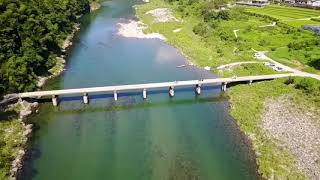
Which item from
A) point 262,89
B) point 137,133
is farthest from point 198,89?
point 137,133

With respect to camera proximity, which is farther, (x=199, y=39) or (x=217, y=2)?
(x=217, y=2)

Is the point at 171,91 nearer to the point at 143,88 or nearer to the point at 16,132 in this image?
the point at 143,88

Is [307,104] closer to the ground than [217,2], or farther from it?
closer to the ground

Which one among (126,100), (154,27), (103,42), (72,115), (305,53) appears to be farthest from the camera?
(154,27)

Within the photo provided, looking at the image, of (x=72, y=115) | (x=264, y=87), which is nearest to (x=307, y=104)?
(x=264, y=87)

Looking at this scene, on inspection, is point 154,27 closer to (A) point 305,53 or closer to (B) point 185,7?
(B) point 185,7

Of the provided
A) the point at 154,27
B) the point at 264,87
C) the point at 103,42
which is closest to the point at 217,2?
the point at 154,27

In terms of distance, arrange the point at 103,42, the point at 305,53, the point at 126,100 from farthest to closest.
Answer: the point at 103,42 → the point at 305,53 → the point at 126,100
